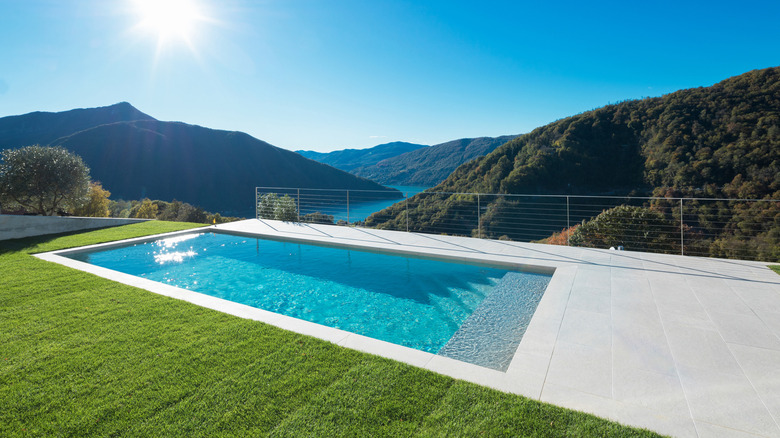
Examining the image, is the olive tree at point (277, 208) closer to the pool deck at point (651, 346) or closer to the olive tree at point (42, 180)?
the olive tree at point (42, 180)

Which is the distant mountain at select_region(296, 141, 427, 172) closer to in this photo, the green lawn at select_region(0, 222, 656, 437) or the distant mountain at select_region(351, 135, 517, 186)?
the distant mountain at select_region(351, 135, 517, 186)

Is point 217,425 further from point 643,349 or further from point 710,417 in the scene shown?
point 643,349

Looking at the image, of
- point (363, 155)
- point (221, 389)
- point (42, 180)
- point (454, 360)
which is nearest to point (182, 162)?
point (363, 155)

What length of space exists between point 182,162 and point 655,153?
1551 inches

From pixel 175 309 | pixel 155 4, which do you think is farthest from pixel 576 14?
pixel 175 309

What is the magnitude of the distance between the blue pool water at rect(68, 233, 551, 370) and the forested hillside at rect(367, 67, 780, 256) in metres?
6.80

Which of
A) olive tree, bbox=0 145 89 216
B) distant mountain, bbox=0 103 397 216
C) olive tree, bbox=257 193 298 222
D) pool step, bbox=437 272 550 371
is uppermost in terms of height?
distant mountain, bbox=0 103 397 216

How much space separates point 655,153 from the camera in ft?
58.2

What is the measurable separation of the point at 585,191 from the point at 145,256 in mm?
21169

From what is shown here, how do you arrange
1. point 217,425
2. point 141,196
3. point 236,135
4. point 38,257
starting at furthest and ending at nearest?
point 236,135 < point 141,196 < point 38,257 < point 217,425

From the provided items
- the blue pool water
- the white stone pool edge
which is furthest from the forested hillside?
the white stone pool edge

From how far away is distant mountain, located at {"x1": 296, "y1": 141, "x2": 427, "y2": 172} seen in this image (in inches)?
2129

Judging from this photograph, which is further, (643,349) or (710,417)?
(643,349)

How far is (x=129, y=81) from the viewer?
10.3 m
